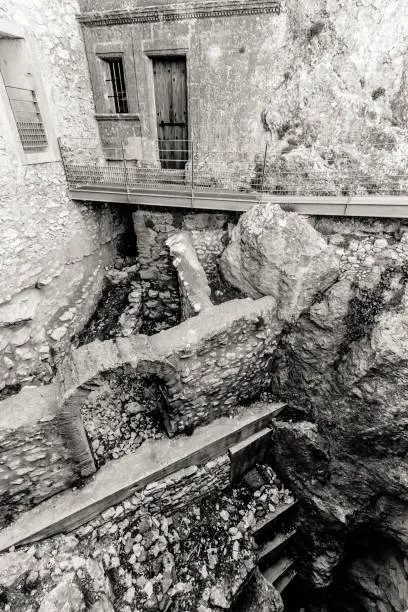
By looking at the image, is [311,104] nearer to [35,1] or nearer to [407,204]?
[407,204]

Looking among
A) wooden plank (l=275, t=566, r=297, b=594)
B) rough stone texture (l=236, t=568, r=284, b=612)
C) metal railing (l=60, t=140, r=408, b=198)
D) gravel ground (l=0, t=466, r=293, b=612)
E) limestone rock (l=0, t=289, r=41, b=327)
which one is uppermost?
metal railing (l=60, t=140, r=408, b=198)

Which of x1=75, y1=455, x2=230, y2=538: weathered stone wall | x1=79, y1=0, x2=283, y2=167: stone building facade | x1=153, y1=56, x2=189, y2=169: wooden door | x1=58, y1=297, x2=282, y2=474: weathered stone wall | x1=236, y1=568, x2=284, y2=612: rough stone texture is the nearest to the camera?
x1=58, y1=297, x2=282, y2=474: weathered stone wall

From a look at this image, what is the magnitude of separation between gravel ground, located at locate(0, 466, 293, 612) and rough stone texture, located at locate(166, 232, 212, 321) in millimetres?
3487

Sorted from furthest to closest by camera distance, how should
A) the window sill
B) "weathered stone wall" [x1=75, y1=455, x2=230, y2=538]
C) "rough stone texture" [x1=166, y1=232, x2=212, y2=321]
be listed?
the window sill < "rough stone texture" [x1=166, y1=232, x2=212, y2=321] < "weathered stone wall" [x1=75, y1=455, x2=230, y2=538]

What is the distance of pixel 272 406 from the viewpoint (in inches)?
249

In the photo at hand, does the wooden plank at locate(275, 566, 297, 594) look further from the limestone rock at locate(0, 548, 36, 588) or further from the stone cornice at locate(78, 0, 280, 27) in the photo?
the stone cornice at locate(78, 0, 280, 27)

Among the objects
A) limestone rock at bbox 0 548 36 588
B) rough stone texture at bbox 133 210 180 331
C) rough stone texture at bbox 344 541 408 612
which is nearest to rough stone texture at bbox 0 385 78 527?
limestone rock at bbox 0 548 36 588

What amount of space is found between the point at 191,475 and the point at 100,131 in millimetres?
8786

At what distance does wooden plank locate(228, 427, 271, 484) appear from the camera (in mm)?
5934

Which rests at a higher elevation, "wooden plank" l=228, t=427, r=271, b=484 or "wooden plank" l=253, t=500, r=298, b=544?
"wooden plank" l=228, t=427, r=271, b=484

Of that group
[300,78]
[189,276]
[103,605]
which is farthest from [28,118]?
[103,605]

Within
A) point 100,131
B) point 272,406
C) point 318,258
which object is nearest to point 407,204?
point 318,258

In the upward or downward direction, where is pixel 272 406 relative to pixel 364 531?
upward

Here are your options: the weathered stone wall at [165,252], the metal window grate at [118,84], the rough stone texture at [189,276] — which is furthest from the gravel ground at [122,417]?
the metal window grate at [118,84]
